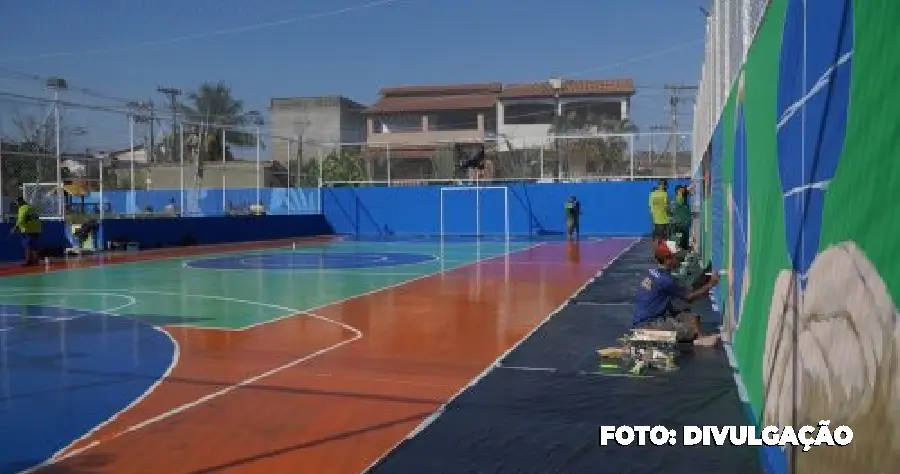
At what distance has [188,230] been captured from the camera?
92.0 ft

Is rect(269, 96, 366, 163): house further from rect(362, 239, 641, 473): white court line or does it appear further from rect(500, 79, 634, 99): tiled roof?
rect(362, 239, 641, 473): white court line

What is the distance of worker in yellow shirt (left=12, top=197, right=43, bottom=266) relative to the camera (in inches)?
749

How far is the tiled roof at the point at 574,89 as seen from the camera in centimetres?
5356

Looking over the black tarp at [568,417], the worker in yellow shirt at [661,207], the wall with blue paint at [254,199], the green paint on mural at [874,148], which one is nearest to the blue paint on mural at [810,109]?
the green paint on mural at [874,148]

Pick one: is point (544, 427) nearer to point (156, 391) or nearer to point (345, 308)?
point (156, 391)

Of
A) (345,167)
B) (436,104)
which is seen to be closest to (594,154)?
(345,167)

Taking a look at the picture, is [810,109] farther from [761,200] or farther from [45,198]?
[45,198]

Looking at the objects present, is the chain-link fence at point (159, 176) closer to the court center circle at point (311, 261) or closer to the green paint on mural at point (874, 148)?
the court center circle at point (311, 261)

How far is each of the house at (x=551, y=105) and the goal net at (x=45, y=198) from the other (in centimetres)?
3340

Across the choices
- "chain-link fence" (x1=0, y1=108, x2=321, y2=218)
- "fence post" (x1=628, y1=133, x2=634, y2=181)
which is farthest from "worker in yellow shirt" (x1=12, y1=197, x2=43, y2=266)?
"fence post" (x1=628, y1=133, x2=634, y2=181)

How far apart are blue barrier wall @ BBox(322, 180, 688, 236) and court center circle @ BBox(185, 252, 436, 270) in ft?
39.4

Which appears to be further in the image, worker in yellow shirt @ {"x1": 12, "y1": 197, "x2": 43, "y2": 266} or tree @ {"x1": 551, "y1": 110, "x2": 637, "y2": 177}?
tree @ {"x1": 551, "y1": 110, "x2": 637, "y2": 177}

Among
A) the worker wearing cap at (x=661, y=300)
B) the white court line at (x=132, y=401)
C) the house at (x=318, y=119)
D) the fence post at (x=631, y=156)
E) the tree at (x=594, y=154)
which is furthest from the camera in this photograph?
the house at (x=318, y=119)

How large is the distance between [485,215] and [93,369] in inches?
1097
